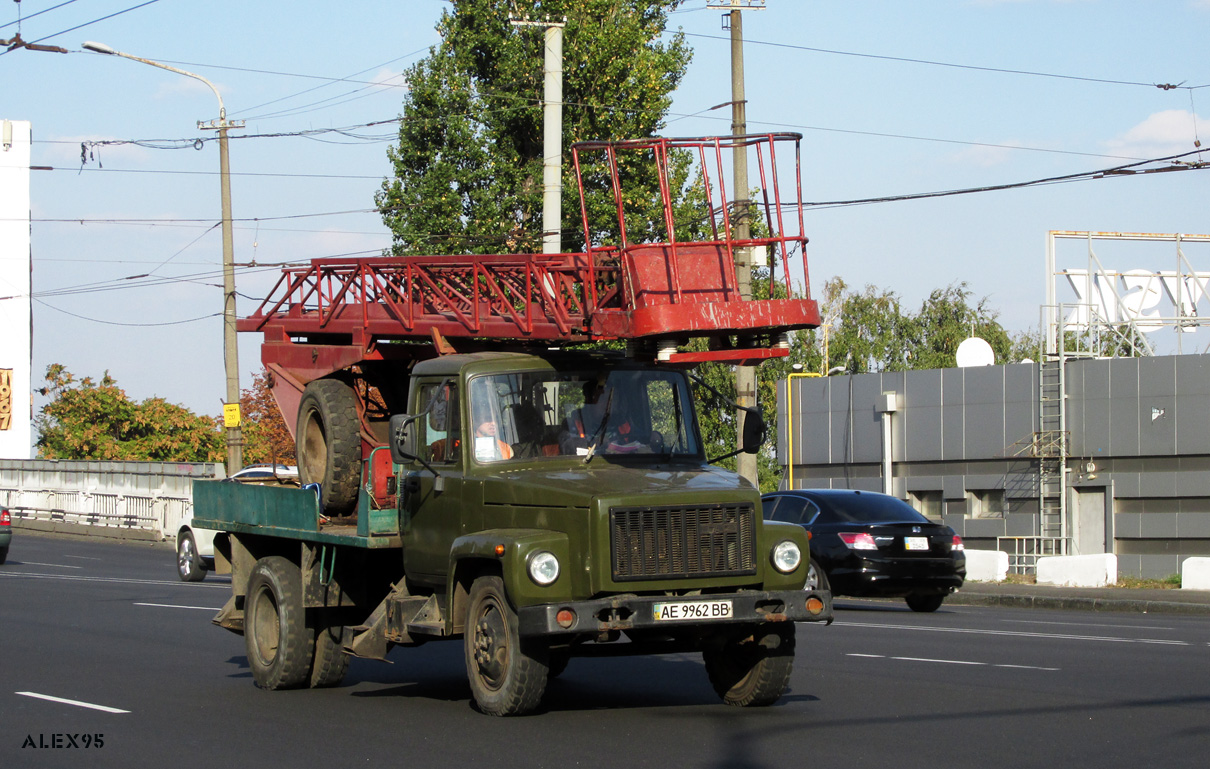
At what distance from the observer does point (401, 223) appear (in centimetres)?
4144

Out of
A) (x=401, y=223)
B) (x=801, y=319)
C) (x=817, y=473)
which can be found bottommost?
(x=817, y=473)

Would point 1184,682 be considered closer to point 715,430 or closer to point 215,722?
point 215,722

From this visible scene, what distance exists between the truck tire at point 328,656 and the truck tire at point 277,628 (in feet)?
0.18

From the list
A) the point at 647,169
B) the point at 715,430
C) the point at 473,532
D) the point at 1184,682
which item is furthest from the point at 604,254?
the point at 715,430

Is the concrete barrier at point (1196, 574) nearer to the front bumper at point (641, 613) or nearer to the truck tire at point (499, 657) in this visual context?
the front bumper at point (641, 613)

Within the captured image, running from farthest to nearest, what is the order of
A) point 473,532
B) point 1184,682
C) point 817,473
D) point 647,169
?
point 647,169 < point 817,473 < point 1184,682 < point 473,532

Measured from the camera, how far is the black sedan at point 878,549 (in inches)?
703

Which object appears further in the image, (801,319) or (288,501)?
(288,501)

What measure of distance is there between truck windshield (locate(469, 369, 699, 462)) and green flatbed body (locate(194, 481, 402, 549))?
45.5 inches

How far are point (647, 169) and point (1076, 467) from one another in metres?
15.4

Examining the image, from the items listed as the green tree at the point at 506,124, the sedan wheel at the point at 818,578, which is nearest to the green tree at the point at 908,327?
the green tree at the point at 506,124

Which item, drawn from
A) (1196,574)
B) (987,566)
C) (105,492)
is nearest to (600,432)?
(1196,574)

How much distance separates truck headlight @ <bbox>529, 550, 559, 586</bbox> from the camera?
833 centimetres

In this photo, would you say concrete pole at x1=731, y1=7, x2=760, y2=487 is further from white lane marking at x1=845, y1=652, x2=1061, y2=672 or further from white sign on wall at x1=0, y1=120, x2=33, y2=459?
white sign on wall at x1=0, y1=120, x2=33, y2=459
